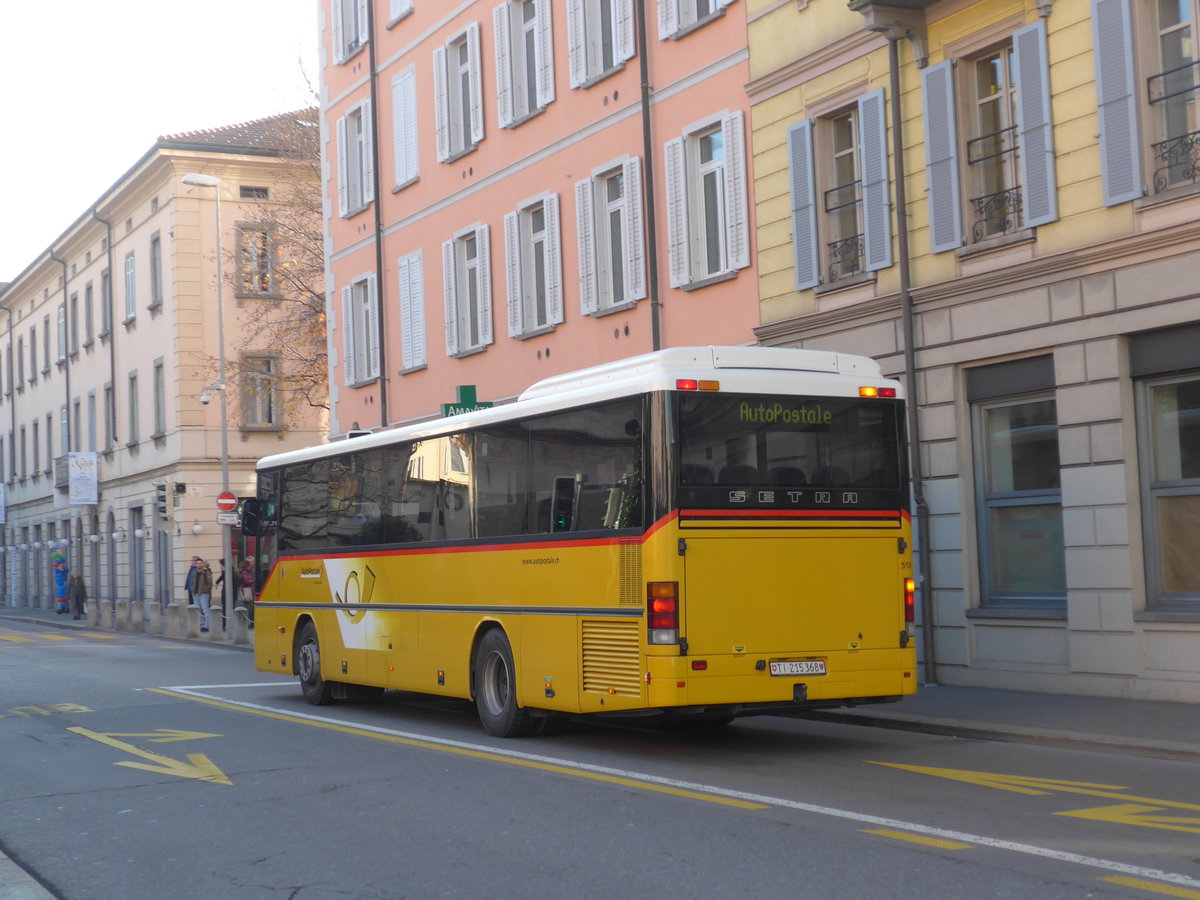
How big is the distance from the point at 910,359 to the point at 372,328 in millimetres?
17406

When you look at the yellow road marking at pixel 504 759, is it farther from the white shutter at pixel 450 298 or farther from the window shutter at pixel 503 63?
the window shutter at pixel 503 63

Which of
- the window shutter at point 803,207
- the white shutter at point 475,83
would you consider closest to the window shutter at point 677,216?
the window shutter at point 803,207

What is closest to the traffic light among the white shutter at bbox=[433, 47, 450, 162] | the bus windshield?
the white shutter at bbox=[433, 47, 450, 162]

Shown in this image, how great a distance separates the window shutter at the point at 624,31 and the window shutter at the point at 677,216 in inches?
77.2

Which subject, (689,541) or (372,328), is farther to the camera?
(372,328)

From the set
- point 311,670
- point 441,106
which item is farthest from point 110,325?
point 311,670

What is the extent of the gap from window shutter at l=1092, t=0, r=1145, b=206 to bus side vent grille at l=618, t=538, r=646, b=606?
6.35 m

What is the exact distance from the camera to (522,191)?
26719mm

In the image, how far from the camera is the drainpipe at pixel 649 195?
22.5m

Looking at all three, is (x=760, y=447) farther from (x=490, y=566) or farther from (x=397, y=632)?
(x=397, y=632)

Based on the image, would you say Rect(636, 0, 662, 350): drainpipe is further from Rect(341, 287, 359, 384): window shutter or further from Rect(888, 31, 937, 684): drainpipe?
Rect(341, 287, 359, 384): window shutter

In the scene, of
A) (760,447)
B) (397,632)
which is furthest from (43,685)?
(760,447)

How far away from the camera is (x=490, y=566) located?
13836 millimetres

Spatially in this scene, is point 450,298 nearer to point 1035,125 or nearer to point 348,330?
point 348,330
